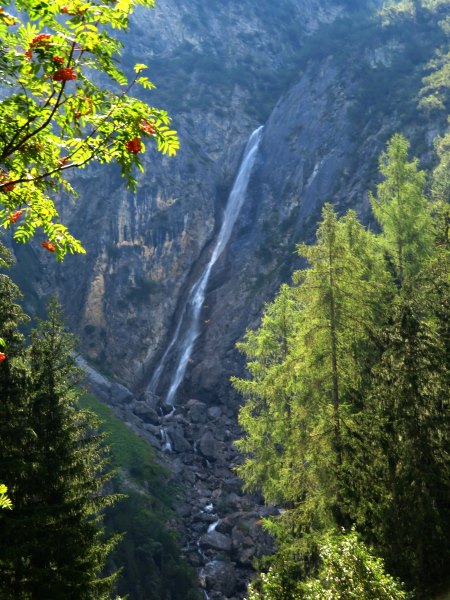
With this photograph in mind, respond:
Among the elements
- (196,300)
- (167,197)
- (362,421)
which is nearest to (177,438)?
(196,300)

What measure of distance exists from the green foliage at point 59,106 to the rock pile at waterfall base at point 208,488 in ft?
78.6

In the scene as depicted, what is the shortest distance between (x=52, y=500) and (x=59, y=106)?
32.0 feet

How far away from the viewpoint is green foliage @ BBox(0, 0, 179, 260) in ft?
13.6

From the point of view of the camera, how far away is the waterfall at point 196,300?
46719 millimetres

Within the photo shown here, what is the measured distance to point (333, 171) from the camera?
54.9 m

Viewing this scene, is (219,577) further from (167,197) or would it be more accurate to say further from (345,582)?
(167,197)

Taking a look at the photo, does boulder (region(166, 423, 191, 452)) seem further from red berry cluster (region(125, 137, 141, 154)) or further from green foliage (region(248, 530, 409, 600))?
red berry cluster (region(125, 137, 141, 154))

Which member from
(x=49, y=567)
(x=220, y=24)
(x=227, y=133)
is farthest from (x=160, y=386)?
(x=220, y=24)

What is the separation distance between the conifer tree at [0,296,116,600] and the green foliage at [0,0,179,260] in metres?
6.89

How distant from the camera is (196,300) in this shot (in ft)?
171

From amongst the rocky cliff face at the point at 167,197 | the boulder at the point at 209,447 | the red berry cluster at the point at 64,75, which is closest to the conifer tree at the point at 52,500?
the red berry cluster at the point at 64,75

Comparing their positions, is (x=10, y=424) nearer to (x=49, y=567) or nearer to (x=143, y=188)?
(x=49, y=567)

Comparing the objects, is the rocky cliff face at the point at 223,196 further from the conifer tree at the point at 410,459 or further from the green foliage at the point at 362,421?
the conifer tree at the point at 410,459

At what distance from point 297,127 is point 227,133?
11.7m
